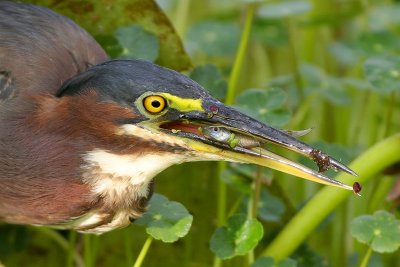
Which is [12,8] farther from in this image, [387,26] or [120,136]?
[387,26]

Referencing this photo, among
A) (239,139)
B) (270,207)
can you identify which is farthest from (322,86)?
(239,139)

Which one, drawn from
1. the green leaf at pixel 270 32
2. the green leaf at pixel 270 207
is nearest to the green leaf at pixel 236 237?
the green leaf at pixel 270 207

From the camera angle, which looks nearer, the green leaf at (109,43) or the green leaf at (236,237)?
the green leaf at (236,237)

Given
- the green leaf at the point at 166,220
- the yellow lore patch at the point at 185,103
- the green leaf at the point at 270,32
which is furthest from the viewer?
the green leaf at the point at 270,32

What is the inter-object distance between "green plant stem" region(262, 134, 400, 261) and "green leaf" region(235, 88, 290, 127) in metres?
0.22

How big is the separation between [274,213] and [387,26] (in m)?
1.48

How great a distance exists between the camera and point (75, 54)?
2.39 m

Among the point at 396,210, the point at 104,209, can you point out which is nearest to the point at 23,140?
the point at 104,209

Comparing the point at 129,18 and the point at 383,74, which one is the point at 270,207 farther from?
the point at 129,18

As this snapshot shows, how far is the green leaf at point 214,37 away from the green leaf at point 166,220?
0.89 m

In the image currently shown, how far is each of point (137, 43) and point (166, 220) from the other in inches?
19.8

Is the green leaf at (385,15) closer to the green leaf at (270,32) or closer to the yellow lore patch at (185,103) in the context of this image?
the green leaf at (270,32)

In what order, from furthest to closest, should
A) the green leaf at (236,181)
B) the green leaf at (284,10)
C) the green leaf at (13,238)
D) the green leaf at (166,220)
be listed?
the green leaf at (284,10), the green leaf at (13,238), the green leaf at (236,181), the green leaf at (166,220)

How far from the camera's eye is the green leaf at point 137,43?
8.67 ft
